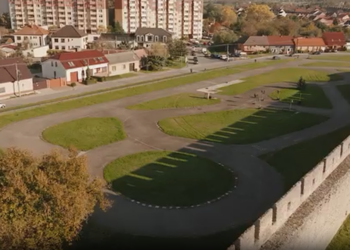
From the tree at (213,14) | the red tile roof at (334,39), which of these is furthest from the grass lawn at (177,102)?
the tree at (213,14)

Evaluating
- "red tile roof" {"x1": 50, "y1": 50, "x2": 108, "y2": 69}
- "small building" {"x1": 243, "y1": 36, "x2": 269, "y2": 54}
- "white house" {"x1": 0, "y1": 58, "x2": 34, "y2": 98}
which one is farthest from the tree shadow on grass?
"small building" {"x1": 243, "y1": 36, "x2": 269, "y2": 54}

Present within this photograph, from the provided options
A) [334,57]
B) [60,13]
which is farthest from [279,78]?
[60,13]

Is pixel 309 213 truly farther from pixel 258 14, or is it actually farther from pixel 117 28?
pixel 258 14

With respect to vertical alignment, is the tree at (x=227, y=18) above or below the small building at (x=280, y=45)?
above

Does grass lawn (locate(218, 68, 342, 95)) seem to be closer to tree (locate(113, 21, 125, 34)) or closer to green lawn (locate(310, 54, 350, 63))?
green lawn (locate(310, 54, 350, 63))

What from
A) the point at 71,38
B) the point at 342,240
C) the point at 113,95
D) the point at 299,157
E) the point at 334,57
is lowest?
the point at 342,240

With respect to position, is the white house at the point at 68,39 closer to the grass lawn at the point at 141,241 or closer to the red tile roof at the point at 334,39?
the red tile roof at the point at 334,39
